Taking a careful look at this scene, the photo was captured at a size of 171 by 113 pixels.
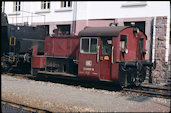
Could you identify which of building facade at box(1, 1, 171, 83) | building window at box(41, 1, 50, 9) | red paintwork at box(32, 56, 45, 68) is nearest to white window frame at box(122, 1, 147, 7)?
building facade at box(1, 1, 171, 83)

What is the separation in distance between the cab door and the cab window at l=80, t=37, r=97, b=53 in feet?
1.25

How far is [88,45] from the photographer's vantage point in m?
10.8

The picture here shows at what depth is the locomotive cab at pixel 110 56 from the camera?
32.9ft

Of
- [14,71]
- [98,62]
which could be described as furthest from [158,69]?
[14,71]

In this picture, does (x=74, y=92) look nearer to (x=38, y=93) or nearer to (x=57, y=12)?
(x=38, y=93)

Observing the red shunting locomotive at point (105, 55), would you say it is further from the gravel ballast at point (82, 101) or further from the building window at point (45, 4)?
the building window at point (45, 4)

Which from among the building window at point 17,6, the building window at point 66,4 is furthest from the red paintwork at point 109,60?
the building window at point 17,6

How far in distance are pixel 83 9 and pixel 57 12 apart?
2675mm

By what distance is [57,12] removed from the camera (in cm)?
1783

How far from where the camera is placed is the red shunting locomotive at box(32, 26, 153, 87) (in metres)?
10.0

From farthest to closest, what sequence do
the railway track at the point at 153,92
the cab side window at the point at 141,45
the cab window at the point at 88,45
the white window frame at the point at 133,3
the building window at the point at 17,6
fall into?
the building window at the point at 17,6, the white window frame at the point at 133,3, the cab side window at the point at 141,45, the cab window at the point at 88,45, the railway track at the point at 153,92

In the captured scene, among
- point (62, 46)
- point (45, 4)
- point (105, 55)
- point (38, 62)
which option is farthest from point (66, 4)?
point (105, 55)

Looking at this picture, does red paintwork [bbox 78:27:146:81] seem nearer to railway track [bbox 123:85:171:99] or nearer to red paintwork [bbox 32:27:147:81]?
red paintwork [bbox 32:27:147:81]

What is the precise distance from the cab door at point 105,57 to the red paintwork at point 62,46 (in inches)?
77.2
